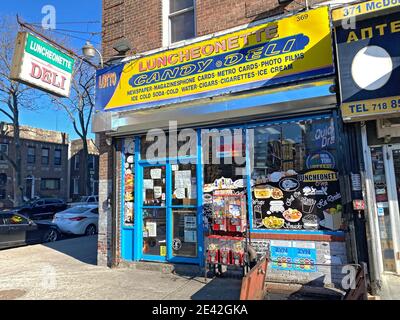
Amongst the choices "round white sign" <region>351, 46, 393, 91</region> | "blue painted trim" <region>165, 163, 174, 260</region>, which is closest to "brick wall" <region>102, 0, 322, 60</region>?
"round white sign" <region>351, 46, 393, 91</region>

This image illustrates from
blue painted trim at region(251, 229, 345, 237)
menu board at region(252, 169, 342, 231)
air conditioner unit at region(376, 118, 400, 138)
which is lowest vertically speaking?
blue painted trim at region(251, 229, 345, 237)

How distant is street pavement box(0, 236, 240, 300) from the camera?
5629 millimetres

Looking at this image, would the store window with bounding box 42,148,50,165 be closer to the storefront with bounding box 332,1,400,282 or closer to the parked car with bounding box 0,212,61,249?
the parked car with bounding box 0,212,61,249

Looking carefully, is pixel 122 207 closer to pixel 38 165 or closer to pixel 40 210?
pixel 40 210

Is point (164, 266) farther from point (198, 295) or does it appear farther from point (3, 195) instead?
point (3, 195)

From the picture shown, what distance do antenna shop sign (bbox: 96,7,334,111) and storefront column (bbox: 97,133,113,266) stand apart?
3.40ft

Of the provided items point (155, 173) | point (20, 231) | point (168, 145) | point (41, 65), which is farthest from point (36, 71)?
point (20, 231)

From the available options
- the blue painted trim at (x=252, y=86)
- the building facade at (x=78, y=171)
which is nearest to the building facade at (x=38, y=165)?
the building facade at (x=78, y=171)

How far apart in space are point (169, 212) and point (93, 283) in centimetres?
215

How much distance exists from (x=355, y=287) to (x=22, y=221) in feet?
37.6

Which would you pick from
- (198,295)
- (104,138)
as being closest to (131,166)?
(104,138)

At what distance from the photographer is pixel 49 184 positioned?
3475 centimetres

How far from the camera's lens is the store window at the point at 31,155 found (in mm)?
32500

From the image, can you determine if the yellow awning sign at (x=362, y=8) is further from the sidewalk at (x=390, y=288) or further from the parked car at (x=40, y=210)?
the parked car at (x=40, y=210)
